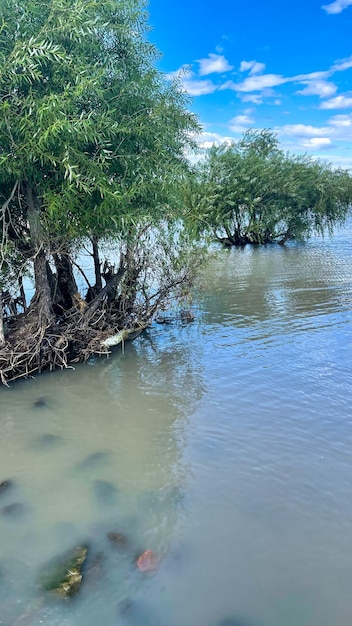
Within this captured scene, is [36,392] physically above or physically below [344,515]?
above

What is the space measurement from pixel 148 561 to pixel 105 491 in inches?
51.0

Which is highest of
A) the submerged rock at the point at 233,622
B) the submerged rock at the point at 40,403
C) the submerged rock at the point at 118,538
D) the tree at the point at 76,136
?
the tree at the point at 76,136

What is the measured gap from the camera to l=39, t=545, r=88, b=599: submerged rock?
4.29 meters

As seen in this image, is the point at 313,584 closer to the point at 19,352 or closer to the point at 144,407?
the point at 144,407

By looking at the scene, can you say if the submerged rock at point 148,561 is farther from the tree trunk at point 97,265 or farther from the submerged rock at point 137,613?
the tree trunk at point 97,265

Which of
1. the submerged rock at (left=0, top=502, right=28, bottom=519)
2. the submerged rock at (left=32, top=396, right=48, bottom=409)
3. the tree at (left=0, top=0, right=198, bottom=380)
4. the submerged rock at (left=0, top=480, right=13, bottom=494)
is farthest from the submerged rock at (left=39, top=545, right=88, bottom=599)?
the tree at (left=0, top=0, right=198, bottom=380)

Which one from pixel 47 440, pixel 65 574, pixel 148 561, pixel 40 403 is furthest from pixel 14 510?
pixel 40 403

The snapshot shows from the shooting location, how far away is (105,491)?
18.8 ft

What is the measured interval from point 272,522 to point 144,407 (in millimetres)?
3444

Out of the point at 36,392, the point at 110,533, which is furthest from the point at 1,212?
the point at 110,533

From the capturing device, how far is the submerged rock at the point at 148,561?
453 cm

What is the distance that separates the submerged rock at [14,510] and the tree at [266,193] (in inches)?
865

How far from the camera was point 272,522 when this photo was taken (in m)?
5.16

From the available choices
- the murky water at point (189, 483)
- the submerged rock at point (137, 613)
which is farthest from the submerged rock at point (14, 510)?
the submerged rock at point (137, 613)
